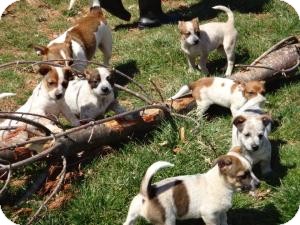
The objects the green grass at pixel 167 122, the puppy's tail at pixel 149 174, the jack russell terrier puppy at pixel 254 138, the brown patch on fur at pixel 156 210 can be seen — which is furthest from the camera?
the jack russell terrier puppy at pixel 254 138

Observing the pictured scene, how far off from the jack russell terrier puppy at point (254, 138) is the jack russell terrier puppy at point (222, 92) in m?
0.88

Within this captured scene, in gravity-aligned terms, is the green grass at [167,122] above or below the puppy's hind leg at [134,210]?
below

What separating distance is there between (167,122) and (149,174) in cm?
199

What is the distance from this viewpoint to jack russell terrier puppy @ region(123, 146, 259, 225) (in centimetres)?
530

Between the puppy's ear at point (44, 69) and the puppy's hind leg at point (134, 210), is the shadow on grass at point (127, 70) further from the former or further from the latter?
the puppy's hind leg at point (134, 210)

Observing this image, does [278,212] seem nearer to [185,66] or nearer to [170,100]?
[170,100]

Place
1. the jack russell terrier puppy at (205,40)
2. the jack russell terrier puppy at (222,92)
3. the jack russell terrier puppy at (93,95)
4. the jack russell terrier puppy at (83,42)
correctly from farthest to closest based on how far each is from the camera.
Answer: the jack russell terrier puppy at (205,40) → the jack russell terrier puppy at (83,42) → the jack russell terrier puppy at (222,92) → the jack russell terrier puppy at (93,95)

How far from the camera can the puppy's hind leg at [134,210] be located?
5379 millimetres

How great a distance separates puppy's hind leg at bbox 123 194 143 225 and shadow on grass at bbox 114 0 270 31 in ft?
21.2

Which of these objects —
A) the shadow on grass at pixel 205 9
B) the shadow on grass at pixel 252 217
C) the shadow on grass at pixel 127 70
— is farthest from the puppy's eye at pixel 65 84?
the shadow on grass at pixel 205 9

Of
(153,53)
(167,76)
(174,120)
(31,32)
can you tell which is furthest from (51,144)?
(31,32)

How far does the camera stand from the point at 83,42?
29.7 feet

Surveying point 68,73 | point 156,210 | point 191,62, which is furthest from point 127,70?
point 156,210

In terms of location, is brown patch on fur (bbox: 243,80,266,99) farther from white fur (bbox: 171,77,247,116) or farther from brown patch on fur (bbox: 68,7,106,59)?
brown patch on fur (bbox: 68,7,106,59)
